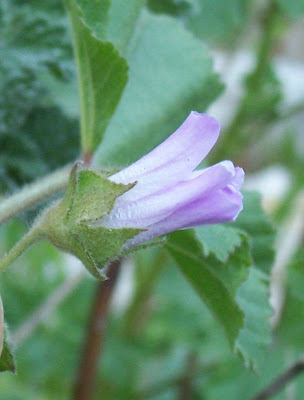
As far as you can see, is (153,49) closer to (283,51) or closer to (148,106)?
(148,106)

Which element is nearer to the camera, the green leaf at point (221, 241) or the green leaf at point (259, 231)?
the green leaf at point (221, 241)

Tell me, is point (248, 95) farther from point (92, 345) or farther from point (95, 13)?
point (95, 13)

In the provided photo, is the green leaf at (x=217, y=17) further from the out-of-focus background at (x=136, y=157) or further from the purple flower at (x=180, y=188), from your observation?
the purple flower at (x=180, y=188)

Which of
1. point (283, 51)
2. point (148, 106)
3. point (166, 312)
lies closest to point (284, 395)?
point (166, 312)

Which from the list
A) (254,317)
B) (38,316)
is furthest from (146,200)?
(38,316)

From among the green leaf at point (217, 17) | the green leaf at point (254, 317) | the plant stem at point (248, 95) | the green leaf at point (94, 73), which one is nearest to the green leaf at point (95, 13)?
the green leaf at point (94, 73)

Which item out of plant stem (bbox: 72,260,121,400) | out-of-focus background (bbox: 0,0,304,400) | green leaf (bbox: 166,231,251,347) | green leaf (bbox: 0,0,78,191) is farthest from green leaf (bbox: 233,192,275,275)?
plant stem (bbox: 72,260,121,400)

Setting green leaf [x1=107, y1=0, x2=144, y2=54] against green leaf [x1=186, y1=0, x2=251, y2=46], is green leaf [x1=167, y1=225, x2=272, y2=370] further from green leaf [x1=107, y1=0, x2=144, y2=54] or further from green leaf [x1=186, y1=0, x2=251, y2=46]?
green leaf [x1=186, y1=0, x2=251, y2=46]
